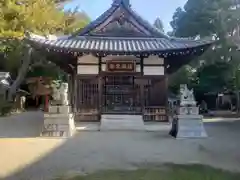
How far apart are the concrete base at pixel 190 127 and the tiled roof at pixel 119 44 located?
3.82 meters

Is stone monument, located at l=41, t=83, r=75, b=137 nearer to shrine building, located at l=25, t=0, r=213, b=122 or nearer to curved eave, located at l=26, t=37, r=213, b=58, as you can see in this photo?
curved eave, located at l=26, t=37, r=213, b=58

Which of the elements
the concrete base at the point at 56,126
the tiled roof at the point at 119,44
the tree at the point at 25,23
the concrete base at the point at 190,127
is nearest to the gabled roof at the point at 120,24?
the tiled roof at the point at 119,44

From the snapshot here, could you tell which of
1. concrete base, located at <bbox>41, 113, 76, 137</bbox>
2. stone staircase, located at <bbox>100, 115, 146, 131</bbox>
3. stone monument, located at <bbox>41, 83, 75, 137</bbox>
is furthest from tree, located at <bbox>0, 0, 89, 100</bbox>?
stone staircase, located at <bbox>100, 115, 146, 131</bbox>

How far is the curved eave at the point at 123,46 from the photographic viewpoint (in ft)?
43.1

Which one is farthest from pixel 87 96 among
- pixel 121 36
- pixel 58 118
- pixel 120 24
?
pixel 58 118

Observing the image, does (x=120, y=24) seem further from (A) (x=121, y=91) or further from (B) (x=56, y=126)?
(B) (x=56, y=126)

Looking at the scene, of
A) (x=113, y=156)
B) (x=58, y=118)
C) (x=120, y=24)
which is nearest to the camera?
(x=113, y=156)

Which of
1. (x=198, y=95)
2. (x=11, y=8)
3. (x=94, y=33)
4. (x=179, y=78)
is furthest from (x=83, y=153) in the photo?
(x=179, y=78)

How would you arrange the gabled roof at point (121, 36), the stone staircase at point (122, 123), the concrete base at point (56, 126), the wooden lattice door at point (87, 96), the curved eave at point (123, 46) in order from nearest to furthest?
the concrete base at point (56, 126)
the stone staircase at point (122, 123)
the curved eave at point (123, 46)
the gabled roof at point (121, 36)
the wooden lattice door at point (87, 96)

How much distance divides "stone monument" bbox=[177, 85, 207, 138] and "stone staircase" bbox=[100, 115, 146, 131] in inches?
89.2

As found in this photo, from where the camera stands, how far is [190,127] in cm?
1031

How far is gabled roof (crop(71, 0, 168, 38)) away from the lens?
14625 mm

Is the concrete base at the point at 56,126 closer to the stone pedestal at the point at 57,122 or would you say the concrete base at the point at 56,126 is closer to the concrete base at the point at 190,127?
the stone pedestal at the point at 57,122

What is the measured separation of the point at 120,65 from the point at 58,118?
15.7 ft
